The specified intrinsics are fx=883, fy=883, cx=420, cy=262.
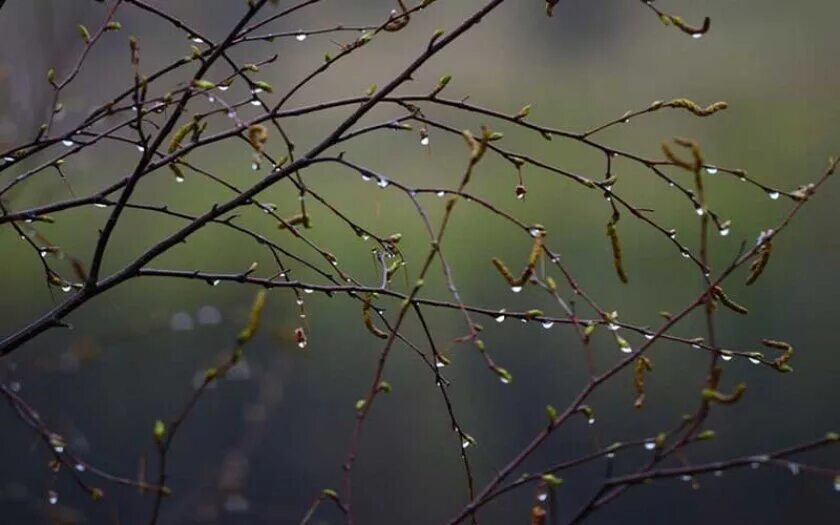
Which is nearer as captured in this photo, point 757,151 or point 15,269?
point 15,269

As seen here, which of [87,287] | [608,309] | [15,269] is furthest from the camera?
[608,309]

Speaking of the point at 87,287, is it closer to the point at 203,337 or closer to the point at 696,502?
the point at 203,337

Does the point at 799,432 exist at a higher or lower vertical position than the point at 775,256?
lower

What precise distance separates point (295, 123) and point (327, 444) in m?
0.95

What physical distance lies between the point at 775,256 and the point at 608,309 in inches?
21.8

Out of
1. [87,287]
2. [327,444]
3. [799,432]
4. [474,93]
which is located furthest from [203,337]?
[799,432]

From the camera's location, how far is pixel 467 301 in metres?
2.48

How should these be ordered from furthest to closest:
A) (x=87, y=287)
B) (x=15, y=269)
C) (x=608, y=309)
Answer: (x=608, y=309) → (x=15, y=269) → (x=87, y=287)

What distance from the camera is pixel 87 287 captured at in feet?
3.10

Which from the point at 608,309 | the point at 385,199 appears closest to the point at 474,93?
the point at 385,199

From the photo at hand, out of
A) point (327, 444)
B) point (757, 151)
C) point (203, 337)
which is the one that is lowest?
point (327, 444)

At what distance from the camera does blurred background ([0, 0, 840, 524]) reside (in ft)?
7.77

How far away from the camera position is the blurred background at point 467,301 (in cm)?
237

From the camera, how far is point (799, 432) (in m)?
2.57
